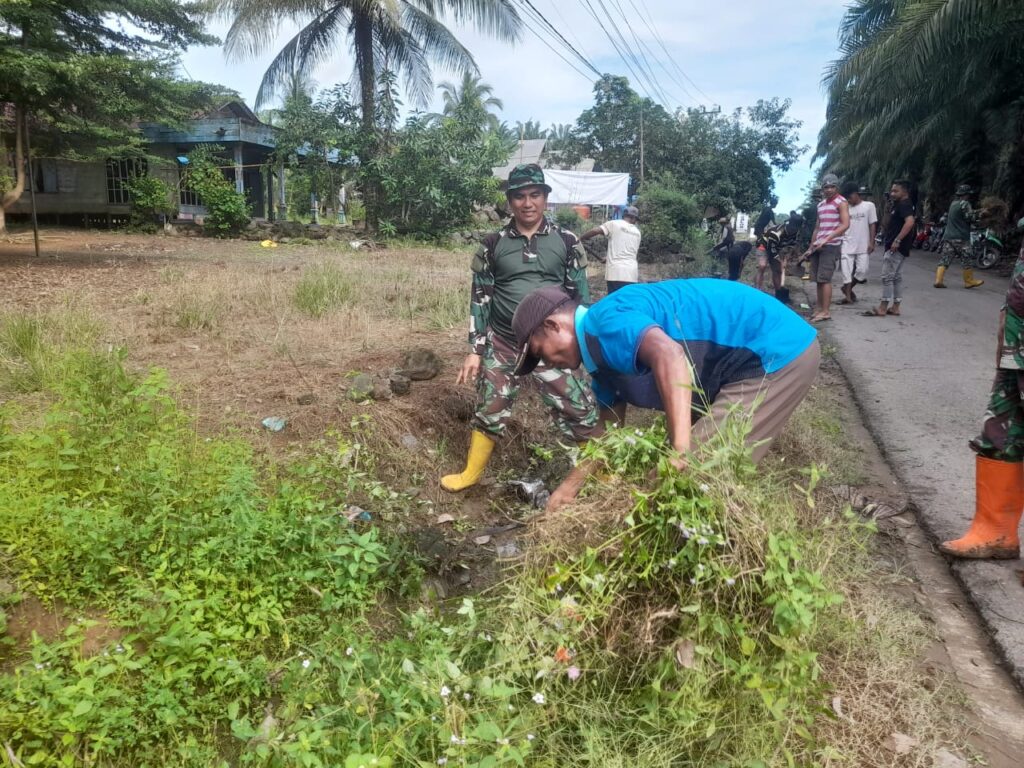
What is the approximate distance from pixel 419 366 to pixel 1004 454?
333 centimetres

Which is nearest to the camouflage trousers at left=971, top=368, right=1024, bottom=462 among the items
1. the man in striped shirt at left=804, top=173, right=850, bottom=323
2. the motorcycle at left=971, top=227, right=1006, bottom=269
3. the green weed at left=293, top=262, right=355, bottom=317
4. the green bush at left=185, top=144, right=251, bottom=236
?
the green weed at left=293, top=262, right=355, bottom=317

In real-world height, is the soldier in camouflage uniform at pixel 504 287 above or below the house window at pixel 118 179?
below

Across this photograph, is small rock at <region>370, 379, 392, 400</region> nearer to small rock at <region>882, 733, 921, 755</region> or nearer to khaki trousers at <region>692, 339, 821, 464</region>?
khaki trousers at <region>692, 339, 821, 464</region>

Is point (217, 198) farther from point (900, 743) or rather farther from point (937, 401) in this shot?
point (900, 743)

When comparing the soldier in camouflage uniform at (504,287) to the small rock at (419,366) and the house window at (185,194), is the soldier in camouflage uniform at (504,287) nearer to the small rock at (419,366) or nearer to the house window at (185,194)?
the small rock at (419,366)

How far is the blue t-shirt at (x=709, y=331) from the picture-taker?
2.46 m

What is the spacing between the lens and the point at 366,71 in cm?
1806

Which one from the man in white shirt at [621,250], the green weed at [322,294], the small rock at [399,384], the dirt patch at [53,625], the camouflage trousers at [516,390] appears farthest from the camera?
the man in white shirt at [621,250]

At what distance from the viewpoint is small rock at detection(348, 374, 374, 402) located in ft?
14.3

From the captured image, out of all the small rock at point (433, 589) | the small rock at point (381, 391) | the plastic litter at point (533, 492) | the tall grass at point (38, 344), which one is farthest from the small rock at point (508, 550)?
Answer: the tall grass at point (38, 344)

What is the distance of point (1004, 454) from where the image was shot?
2.99 m

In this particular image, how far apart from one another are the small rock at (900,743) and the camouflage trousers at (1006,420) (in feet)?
5.01

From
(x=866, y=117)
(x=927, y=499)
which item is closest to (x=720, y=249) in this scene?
(x=927, y=499)

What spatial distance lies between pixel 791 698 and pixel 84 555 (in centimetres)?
254
